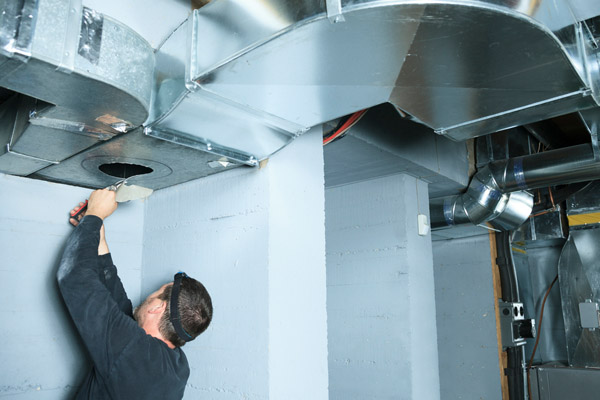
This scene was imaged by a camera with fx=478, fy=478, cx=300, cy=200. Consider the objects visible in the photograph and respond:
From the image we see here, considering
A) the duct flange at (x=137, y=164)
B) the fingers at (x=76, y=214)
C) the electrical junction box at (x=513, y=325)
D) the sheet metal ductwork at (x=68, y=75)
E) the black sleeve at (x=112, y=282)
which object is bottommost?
the electrical junction box at (x=513, y=325)

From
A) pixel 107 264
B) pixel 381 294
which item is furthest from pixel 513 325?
pixel 107 264

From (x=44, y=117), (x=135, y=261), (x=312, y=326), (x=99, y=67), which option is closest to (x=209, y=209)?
(x=135, y=261)

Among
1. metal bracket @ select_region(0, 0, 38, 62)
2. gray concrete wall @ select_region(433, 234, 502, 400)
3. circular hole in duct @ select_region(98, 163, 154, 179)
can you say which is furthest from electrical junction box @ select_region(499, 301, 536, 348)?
metal bracket @ select_region(0, 0, 38, 62)

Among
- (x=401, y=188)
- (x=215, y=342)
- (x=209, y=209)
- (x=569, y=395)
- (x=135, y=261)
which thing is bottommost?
(x=569, y=395)

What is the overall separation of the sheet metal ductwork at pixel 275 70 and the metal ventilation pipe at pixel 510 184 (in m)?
1.19

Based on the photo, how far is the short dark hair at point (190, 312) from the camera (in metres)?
1.27

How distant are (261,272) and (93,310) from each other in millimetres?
434

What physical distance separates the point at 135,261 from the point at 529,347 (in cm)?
320

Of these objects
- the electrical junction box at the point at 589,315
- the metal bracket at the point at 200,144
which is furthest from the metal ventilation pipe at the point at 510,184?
the metal bracket at the point at 200,144

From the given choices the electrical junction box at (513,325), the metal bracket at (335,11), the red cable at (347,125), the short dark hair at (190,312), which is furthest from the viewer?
the electrical junction box at (513,325)

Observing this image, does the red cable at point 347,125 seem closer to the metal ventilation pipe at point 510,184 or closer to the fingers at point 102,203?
the fingers at point 102,203

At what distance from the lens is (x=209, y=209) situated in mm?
1515

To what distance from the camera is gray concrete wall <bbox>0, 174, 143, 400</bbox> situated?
135cm

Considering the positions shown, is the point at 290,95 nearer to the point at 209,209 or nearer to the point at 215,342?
the point at 209,209
